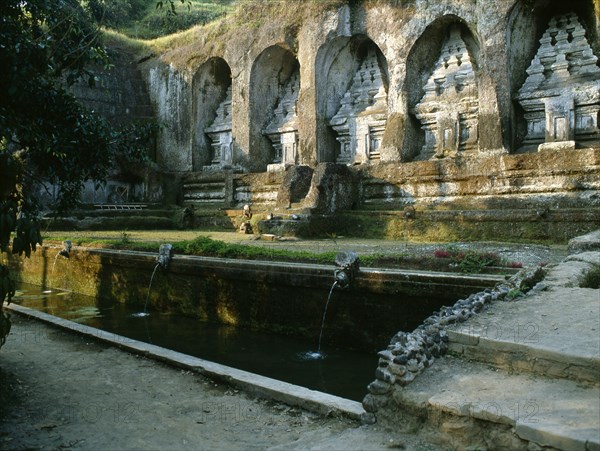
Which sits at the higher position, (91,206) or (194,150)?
(194,150)

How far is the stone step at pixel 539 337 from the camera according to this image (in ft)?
9.61

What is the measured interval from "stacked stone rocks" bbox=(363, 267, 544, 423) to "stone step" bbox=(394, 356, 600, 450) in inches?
3.0

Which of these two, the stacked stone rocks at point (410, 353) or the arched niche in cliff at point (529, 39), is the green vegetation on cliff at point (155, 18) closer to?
the arched niche in cliff at point (529, 39)

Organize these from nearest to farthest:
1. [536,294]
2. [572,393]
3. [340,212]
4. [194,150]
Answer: [572,393] < [536,294] < [340,212] < [194,150]

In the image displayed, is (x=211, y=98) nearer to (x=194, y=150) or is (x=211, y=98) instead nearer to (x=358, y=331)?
(x=194, y=150)

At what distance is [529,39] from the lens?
12.6 meters

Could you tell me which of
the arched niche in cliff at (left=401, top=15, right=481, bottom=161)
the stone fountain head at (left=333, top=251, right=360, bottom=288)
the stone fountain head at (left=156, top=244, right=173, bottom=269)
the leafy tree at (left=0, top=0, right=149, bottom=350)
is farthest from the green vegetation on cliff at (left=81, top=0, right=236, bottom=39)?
the stone fountain head at (left=333, top=251, right=360, bottom=288)

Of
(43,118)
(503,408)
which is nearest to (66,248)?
(43,118)

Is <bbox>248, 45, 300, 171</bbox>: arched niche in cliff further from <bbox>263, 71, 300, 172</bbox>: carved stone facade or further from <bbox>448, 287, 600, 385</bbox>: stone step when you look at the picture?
<bbox>448, 287, 600, 385</bbox>: stone step

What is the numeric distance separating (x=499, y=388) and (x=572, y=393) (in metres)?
A: 0.36

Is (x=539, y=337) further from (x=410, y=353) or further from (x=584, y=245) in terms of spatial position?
(x=584, y=245)

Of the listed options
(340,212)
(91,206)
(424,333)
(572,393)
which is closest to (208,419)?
(424,333)

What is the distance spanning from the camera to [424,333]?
138 inches

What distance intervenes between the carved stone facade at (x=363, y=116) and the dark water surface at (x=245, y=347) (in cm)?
872
